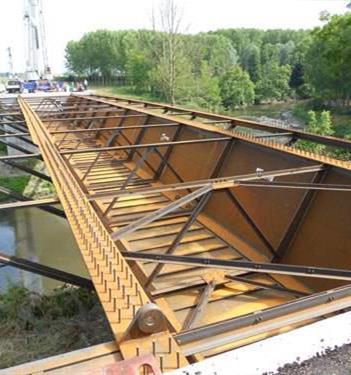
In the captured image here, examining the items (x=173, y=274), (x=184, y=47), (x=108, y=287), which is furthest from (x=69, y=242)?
(x=184, y=47)

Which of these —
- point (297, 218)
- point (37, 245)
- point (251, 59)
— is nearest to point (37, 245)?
point (37, 245)

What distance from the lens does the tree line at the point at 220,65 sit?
41750mm

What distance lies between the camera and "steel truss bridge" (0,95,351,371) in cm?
211

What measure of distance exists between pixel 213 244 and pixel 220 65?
65.4m

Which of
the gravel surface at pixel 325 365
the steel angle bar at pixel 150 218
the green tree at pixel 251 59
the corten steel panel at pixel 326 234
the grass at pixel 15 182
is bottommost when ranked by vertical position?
the grass at pixel 15 182

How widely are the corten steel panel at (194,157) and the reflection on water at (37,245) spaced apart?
4961 millimetres

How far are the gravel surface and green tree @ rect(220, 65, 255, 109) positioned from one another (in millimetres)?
59266

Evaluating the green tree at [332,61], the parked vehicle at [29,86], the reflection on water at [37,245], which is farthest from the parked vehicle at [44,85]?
the green tree at [332,61]

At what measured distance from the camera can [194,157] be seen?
8516 mm

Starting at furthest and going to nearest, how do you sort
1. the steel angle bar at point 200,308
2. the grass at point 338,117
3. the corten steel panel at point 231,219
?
1. the grass at point 338,117
2. the corten steel panel at point 231,219
3. the steel angle bar at point 200,308

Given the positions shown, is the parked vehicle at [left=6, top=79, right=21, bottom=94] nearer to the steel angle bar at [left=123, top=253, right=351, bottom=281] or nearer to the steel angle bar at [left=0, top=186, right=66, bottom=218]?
the steel angle bar at [left=0, top=186, right=66, bottom=218]

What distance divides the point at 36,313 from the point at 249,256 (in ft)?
11.3

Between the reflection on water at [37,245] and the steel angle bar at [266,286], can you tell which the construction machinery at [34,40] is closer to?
the reflection on water at [37,245]

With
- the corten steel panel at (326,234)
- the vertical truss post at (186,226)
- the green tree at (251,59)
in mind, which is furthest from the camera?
the green tree at (251,59)
